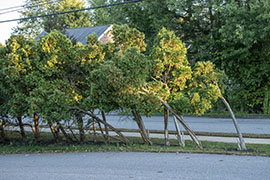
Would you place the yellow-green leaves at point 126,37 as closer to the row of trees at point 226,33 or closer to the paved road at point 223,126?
the paved road at point 223,126

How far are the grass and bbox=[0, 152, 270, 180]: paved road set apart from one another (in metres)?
0.50

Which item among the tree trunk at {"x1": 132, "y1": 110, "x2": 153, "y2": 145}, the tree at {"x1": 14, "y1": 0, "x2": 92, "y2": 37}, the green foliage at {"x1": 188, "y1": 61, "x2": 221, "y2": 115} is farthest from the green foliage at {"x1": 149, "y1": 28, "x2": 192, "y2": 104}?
the tree at {"x1": 14, "y1": 0, "x2": 92, "y2": 37}

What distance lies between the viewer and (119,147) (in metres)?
10.0

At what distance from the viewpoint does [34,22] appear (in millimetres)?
55312

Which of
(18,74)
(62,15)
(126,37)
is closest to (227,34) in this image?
(126,37)

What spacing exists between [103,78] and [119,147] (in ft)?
6.67

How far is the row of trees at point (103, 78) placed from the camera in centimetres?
941

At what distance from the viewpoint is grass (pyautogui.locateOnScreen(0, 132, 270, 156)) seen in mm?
9331

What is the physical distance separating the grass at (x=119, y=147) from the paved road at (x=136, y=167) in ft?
1.65

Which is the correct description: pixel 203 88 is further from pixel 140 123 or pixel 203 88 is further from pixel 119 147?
pixel 119 147

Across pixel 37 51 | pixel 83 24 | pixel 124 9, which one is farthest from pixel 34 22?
pixel 37 51

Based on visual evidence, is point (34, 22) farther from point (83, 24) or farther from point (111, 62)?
point (111, 62)

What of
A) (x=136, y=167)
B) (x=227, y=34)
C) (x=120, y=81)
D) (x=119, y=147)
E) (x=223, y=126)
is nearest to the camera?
(x=136, y=167)

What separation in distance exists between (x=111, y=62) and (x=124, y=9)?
1363cm
